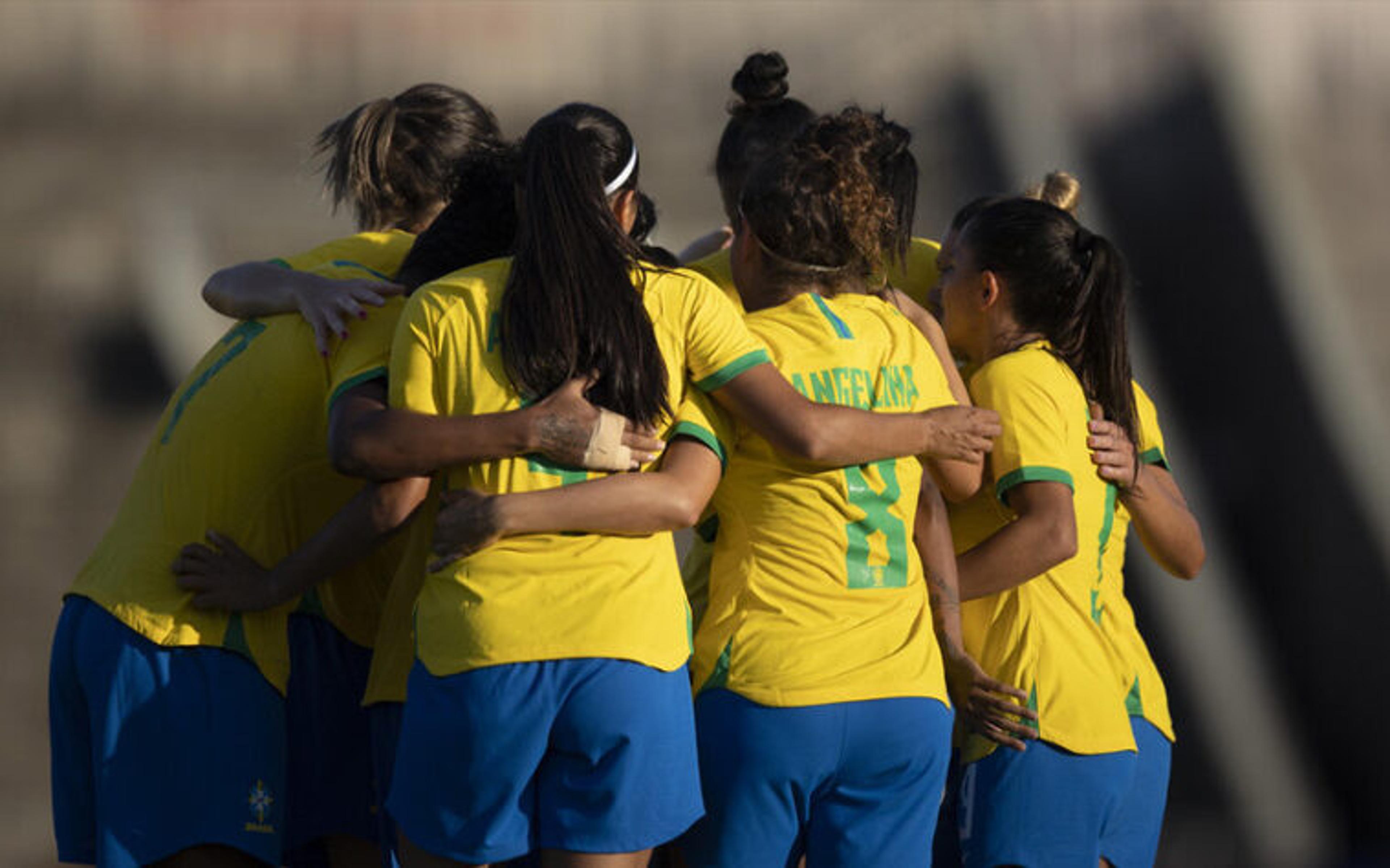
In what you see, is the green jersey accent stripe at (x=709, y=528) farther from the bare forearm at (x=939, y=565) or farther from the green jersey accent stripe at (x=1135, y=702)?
the green jersey accent stripe at (x=1135, y=702)

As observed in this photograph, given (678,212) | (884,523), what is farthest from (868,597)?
(678,212)

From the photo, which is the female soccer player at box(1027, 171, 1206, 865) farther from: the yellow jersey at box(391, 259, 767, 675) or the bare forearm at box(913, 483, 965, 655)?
the yellow jersey at box(391, 259, 767, 675)

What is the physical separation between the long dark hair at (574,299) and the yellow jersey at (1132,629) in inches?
39.6

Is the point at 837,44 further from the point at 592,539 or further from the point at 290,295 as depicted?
the point at 592,539

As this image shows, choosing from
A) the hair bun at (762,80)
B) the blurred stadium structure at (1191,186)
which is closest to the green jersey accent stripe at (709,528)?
the hair bun at (762,80)

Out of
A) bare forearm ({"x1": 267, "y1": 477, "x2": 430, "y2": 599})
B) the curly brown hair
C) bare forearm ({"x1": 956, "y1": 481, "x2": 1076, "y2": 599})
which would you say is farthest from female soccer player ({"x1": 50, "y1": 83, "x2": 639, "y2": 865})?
bare forearm ({"x1": 956, "y1": 481, "x2": 1076, "y2": 599})

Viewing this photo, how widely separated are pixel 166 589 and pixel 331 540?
0.30 meters

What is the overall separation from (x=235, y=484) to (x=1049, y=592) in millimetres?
1354

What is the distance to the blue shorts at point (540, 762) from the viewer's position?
2.31 meters

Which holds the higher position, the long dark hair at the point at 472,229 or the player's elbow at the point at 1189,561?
the long dark hair at the point at 472,229

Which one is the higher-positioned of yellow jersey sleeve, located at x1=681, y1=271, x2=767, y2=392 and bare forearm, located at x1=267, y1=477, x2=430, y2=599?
yellow jersey sleeve, located at x1=681, y1=271, x2=767, y2=392

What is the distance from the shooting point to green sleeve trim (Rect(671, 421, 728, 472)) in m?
2.51

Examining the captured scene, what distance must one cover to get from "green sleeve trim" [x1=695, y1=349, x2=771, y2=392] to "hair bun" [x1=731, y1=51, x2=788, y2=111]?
858mm

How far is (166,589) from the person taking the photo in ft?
8.92
